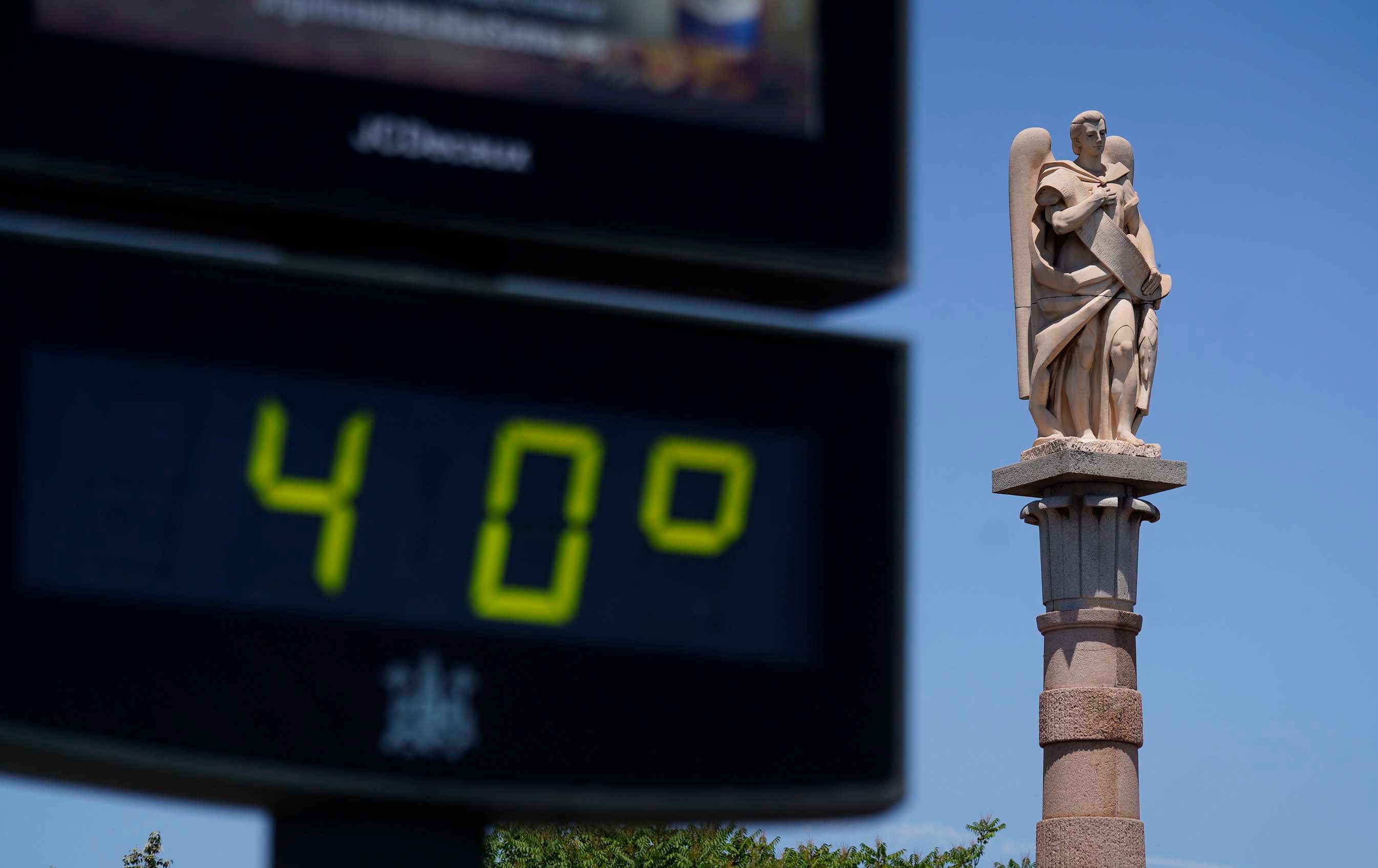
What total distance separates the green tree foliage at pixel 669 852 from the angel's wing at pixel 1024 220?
7025 millimetres

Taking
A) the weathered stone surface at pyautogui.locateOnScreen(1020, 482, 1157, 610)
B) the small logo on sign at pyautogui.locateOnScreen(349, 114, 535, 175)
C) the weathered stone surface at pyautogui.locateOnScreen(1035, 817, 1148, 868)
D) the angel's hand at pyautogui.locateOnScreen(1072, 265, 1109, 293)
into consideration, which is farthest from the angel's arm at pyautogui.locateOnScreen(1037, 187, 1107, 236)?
the small logo on sign at pyautogui.locateOnScreen(349, 114, 535, 175)

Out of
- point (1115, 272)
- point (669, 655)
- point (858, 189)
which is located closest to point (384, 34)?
point (858, 189)

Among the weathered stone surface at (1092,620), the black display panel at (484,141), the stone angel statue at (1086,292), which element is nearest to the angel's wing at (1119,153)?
the stone angel statue at (1086,292)

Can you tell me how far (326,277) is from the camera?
11.8ft

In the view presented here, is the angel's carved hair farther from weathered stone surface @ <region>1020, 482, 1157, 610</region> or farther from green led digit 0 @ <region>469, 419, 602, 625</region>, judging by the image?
green led digit 0 @ <region>469, 419, 602, 625</region>

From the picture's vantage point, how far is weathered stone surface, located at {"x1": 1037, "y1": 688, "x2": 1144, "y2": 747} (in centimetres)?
1608

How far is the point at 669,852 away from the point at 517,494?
1957cm

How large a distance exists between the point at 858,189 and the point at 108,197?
1357 millimetres

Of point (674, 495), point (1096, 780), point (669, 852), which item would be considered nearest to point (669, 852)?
point (669, 852)

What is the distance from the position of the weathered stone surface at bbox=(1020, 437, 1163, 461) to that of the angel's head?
2.31 meters

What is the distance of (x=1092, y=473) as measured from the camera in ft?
53.3

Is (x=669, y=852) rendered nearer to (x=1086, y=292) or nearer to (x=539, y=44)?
(x=1086, y=292)

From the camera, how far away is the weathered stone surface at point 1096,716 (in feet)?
52.7

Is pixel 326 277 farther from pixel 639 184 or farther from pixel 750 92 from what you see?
pixel 750 92
